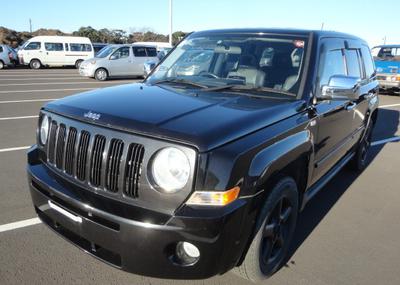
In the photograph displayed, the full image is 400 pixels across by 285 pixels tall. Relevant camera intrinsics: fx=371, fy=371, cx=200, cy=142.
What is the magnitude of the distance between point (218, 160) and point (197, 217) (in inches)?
13.6

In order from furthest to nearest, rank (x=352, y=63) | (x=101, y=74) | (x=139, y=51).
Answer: (x=139, y=51), (x=101, y=74), (x=352, y=63)

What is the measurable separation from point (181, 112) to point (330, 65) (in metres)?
1.91

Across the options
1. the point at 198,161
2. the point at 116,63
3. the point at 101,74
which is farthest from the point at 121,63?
the point at 198,161

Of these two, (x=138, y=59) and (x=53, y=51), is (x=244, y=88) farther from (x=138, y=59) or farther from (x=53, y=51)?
(x=53, y=51)

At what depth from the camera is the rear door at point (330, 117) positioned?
11.1ft

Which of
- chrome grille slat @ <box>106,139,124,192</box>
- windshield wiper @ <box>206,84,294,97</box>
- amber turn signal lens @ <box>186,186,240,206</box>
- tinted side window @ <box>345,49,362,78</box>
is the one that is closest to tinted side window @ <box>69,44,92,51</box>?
tinted side window @ <box>345,49,362,78</box>

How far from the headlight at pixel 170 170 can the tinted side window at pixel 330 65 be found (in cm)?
182

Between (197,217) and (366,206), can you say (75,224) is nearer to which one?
(197,217)

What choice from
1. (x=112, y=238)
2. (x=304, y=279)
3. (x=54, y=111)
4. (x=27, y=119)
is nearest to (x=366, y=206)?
(x=304, y=279)

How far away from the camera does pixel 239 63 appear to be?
11.8ft

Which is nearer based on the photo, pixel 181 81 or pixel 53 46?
pixel 181 81

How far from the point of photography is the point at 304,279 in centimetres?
302

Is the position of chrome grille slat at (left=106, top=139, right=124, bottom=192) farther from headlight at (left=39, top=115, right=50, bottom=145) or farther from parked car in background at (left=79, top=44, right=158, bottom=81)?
parked car in background at (left=79, top=44, right=158, bottom=81)

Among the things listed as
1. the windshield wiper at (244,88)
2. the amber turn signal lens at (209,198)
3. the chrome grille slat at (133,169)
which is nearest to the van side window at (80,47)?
the windshield wiper at (244,88)
